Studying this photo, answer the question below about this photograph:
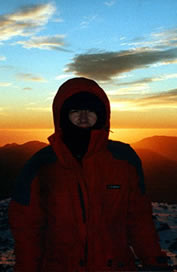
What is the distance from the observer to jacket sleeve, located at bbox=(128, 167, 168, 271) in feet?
9.46

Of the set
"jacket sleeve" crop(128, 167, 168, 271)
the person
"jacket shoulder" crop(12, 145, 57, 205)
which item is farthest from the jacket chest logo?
"jacket shoulder" crop(12, 145, 57, 205)

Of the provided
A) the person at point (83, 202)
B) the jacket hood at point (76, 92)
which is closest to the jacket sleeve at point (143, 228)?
the person at point (83, 202)

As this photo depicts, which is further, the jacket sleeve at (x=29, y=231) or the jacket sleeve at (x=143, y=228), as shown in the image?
the jacket sleeve at (x=143, y=228)

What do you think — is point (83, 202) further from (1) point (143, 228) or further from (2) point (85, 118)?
(2) point (85, 118)

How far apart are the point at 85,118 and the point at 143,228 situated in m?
1.07

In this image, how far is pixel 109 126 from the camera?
9.89ft

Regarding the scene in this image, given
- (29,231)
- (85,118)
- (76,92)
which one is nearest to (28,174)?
(29,231)

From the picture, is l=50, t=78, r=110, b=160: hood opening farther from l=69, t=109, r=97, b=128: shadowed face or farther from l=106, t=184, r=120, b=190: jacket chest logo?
l=106, t=184, r=120, b=190: jacket chest logo

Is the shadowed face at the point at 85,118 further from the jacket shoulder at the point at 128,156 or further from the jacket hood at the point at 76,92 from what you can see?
the jacket shoulder at the point at 128,156

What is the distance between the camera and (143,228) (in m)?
2.89

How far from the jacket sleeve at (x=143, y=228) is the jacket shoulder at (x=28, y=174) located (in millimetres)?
733

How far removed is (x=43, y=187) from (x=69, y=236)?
454 millimetres

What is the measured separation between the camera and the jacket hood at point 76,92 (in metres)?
3.00

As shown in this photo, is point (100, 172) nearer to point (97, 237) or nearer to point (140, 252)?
point (97, 237)
